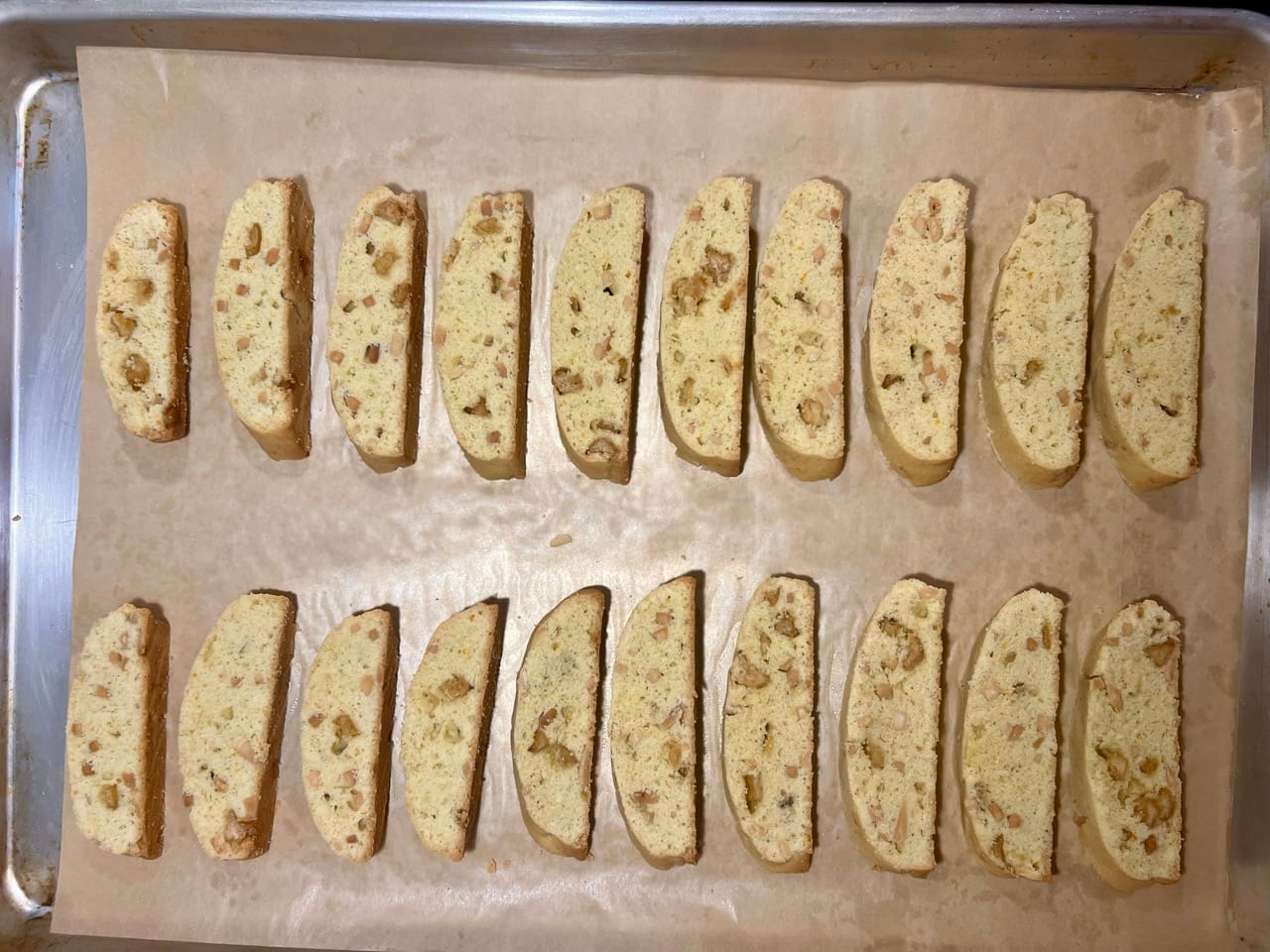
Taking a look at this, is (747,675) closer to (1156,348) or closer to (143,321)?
(1156,348)

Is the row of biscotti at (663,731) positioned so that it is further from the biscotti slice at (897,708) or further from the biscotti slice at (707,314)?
the biscotti slice at (707,314)

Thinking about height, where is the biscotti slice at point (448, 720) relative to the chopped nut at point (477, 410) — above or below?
below

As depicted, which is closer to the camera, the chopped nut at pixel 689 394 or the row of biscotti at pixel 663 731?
the row of biscotti at pixel 663 731

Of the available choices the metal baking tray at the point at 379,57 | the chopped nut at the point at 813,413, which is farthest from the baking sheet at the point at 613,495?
the chopped nut at the point at 813,413

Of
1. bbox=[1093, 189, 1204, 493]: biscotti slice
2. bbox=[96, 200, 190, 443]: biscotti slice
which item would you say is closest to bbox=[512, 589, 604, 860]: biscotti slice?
bbox=[96, 200, 190, 443]: biscotti slice

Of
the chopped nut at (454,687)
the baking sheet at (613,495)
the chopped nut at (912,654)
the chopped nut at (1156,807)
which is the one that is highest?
the baking sheet at (613,495)
